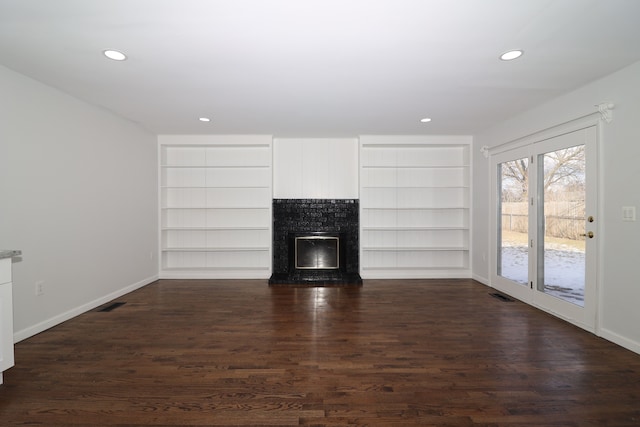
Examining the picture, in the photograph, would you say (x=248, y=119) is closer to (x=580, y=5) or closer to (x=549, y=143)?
(x=580, y=5)

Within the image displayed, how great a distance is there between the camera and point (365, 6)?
169 centimetres

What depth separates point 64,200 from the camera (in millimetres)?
3010

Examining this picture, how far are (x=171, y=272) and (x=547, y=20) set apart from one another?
215 inches

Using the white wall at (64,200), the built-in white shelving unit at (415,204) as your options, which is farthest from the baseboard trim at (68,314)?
the built-in white shelving unit at (415,204)

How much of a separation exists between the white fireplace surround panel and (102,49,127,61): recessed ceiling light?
2882mm

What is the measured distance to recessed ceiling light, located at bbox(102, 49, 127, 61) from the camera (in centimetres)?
216

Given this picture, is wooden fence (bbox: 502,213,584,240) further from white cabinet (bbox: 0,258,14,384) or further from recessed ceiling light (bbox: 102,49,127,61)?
white cabinet (bbox: 0,258,14,384)

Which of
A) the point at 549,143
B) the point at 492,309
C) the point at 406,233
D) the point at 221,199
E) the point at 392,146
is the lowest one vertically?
the point at 492,309

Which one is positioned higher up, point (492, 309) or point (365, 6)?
point (365, 6)

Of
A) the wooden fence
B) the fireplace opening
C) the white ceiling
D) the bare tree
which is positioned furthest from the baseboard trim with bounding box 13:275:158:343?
the bare tree

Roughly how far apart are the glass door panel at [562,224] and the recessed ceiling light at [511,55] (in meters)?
1.40

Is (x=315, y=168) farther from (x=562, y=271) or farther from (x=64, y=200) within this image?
→ (x=562, y=271)

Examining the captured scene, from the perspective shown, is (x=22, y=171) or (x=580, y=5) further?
(x=22, y=171)

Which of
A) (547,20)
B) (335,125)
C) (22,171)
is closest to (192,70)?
(22,171)
